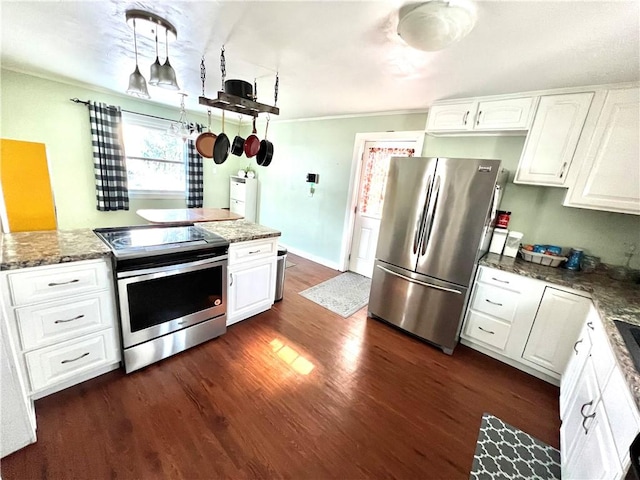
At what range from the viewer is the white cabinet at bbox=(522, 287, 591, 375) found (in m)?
1.86

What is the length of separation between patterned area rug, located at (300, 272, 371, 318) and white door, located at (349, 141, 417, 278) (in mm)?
317

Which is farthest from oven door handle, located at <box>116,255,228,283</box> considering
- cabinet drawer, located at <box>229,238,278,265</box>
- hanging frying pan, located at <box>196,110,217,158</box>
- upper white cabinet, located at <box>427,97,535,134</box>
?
upper white cabinet, located at <box>427,97,535,134</box>

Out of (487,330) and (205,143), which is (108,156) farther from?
(487,330)

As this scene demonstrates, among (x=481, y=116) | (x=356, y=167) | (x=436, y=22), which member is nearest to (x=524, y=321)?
(x=481, y=116)

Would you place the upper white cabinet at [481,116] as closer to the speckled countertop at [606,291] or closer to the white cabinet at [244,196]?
the speckled countertop at [606,291]

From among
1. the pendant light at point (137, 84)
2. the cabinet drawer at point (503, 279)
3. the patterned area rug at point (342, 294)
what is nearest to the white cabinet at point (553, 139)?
the cabinet drawer at point (503, 279)

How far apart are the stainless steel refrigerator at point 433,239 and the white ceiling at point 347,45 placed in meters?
0.67

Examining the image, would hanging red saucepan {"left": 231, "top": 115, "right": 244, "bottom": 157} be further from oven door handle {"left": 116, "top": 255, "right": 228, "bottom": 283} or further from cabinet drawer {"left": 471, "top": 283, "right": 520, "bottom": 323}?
cabinet drawer {"left": 471, "top": 283, "right": 520, "bottom": 323}

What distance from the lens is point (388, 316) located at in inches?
105

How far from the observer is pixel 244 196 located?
4961 millimetres

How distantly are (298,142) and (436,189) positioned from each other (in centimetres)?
286

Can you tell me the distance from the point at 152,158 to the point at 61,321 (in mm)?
3565

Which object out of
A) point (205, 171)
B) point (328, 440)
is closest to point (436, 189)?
point (328, 440)

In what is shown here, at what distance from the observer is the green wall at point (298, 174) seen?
7.67 feet
